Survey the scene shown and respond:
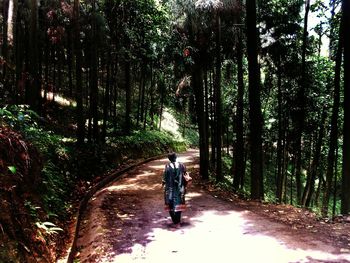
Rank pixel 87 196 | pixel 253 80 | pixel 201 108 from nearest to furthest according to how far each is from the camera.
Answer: pixel 87 196, pixel 253 80, pixel 201 108

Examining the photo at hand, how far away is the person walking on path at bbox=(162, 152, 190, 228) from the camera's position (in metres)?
10.8

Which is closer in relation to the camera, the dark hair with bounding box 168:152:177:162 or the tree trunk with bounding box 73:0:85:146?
the dark hair with bounding box 168:152:177:162

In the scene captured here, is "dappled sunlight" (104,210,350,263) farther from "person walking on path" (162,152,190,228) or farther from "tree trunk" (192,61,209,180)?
"tree trunk" (192,61,209,180)

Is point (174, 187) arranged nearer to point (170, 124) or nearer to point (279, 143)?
point (279, 143)

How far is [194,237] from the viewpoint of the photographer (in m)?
9.85

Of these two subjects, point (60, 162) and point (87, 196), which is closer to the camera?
point (87, 196)

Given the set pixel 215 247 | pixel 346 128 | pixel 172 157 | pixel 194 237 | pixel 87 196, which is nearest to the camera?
pixel 215 247

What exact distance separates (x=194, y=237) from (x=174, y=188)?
1.51 metres

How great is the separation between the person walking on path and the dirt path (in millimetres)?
460

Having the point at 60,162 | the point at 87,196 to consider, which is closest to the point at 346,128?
the point at 87,196

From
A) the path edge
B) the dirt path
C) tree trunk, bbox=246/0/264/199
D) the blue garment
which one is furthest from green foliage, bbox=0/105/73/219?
tree trunk, bbox=246/0/264/199

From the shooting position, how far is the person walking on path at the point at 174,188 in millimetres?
10812

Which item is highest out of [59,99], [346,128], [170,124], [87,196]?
[59,99]

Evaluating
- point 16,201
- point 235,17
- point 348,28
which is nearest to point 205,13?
point 235,17
